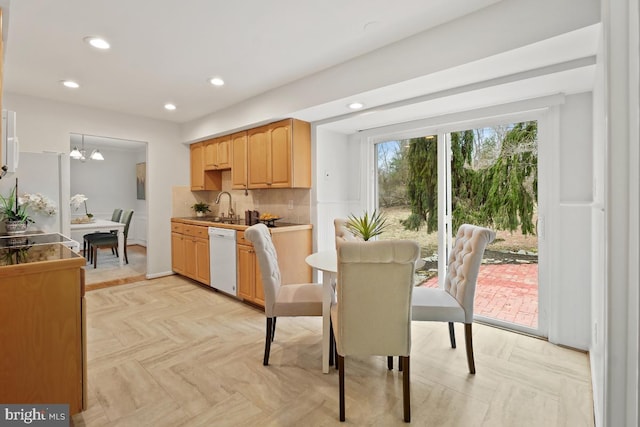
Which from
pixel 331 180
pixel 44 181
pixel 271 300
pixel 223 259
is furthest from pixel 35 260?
pixel 331 180

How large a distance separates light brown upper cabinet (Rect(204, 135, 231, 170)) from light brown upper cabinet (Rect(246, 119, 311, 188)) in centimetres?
60

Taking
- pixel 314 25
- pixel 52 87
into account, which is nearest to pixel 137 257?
pixel 52 87

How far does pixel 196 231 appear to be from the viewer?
14.1 feet

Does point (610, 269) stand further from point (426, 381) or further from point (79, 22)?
point (79, 22)

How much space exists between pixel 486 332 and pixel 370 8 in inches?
108

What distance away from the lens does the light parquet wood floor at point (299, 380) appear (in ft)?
5.80

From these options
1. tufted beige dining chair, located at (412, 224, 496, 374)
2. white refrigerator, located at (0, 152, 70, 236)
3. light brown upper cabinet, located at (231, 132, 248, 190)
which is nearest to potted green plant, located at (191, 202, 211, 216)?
light brown upper cabinet, located at (231, 132, 248, 190)

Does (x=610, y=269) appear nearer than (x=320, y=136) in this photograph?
Yes

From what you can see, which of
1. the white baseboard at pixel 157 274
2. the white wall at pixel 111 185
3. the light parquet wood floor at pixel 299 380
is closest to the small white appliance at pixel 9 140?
the light parquet wood floor at pixel 299 380

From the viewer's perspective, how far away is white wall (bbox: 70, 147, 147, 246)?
23.1 ft

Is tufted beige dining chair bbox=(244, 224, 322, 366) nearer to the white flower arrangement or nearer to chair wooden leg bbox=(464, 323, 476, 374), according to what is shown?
chair wooden leg bbox=(464, 323, 476, 374)

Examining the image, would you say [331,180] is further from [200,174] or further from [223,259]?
[200,174]

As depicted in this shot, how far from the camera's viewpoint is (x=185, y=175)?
5.05 metres

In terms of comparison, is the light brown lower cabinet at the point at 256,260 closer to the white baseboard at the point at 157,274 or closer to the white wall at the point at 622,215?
the white baseboard at the point at 157,274
